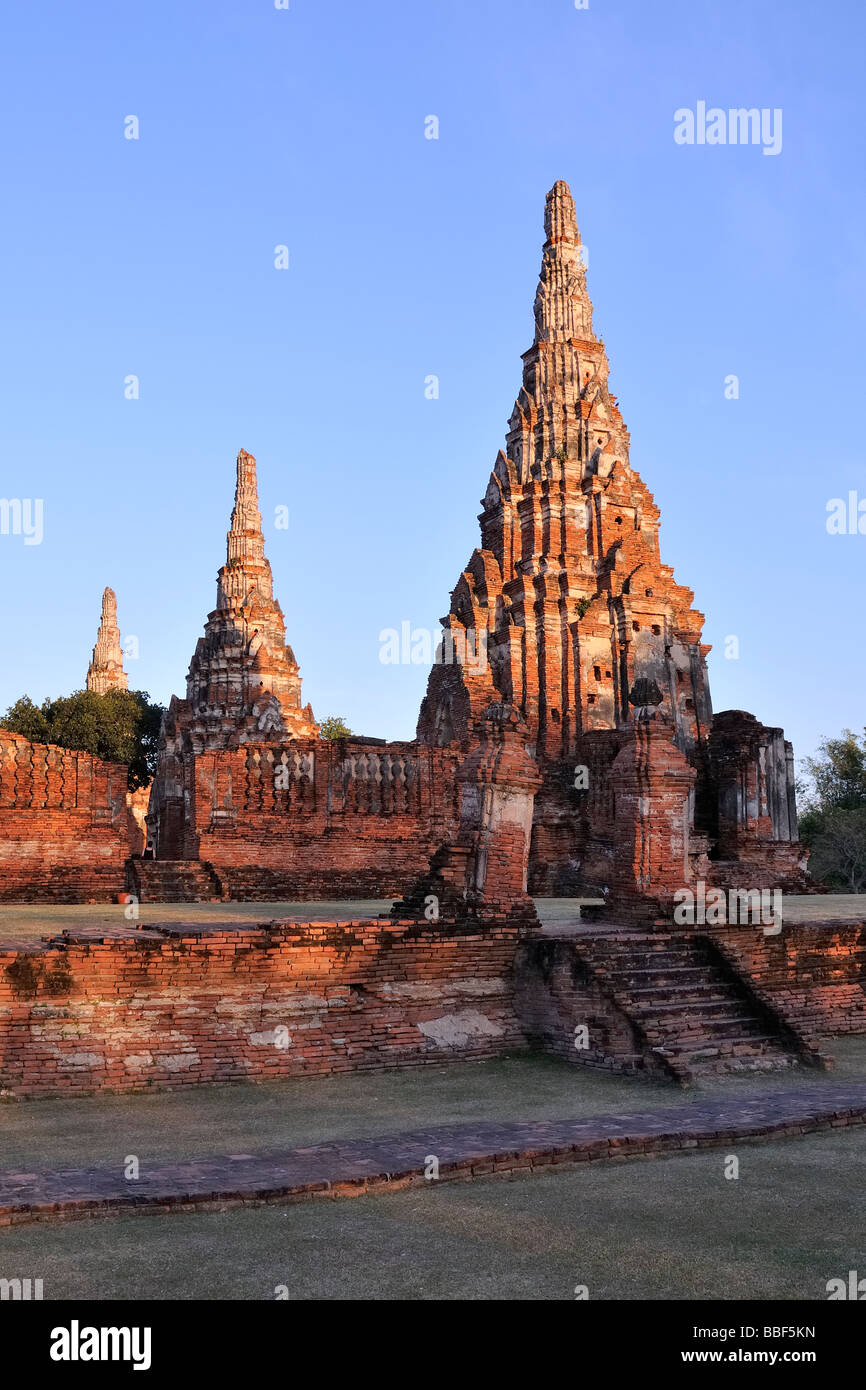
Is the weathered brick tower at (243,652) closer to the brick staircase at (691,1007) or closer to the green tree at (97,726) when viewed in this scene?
the green tree at (97,726)

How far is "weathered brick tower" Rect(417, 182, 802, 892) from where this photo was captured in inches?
942

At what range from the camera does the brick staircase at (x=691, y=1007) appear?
902 cm

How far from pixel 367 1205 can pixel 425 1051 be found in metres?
3.91

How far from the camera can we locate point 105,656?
206 feet

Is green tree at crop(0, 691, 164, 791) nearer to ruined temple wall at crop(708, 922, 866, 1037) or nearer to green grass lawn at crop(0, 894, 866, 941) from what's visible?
green grass lawn at crop(0, 894, 866, 941)

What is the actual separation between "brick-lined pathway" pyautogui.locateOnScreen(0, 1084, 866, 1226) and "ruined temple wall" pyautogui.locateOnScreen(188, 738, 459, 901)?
10430 mm

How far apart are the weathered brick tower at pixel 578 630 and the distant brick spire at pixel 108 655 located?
34080 millimetres

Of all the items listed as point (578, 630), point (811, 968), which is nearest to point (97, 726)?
point (578, 630)

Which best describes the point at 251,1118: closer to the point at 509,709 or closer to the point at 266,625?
the point at 509,709

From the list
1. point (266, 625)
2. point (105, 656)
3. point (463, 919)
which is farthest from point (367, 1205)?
point (105, 656)

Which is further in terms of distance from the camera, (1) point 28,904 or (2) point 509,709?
(1) point 28,904

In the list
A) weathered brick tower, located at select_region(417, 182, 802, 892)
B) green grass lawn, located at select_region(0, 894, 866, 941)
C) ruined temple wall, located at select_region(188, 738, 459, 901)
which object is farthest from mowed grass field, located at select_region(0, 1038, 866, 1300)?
weathered brick tower, located at select_region(417, 182, 802, 892)

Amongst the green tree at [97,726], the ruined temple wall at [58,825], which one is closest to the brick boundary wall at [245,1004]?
the ruined temple wall at [58,825]

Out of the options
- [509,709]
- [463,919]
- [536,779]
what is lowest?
[463,919]
